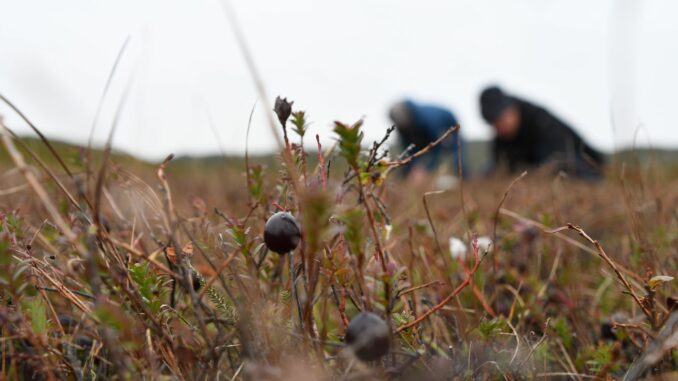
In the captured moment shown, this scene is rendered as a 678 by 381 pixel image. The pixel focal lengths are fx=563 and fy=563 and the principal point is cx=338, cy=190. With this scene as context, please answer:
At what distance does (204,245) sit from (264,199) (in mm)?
164

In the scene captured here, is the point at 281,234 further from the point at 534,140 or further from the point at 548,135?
the point at 534,140

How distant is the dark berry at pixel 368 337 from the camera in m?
0.61

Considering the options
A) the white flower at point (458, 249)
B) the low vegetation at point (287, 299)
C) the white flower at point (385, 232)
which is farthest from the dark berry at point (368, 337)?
the white flower at point (458, 249)

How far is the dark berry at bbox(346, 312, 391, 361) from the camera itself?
0.61 metres

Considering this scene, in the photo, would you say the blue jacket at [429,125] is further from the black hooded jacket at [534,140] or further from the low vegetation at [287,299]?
the low vegetation at [287,299]

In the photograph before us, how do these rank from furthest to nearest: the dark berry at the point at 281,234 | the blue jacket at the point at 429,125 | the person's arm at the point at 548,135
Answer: the blue jacket at the point at 429,125
the person's arm at the point at 548,135
the dark berry at the point at 281,234

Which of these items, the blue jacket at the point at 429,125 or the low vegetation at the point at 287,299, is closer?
the low vegetation at the point at 287,299

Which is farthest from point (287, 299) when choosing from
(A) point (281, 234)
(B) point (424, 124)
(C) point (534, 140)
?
(B) point (424, 124)


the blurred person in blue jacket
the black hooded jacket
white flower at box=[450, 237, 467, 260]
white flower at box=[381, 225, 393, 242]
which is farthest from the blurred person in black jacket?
white flower at box=[381, 225, 393, 242]

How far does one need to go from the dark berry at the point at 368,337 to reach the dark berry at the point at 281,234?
0.16 m

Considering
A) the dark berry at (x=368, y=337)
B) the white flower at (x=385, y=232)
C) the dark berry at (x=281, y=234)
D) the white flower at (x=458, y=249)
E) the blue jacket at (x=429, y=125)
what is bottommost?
the blue jacket at (x=429, y=125)

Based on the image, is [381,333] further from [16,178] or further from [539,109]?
[539,109]

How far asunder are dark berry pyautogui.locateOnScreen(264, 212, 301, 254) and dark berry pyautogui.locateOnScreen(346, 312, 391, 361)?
6.2 inches

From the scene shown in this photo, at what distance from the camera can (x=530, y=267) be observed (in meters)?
1.75
